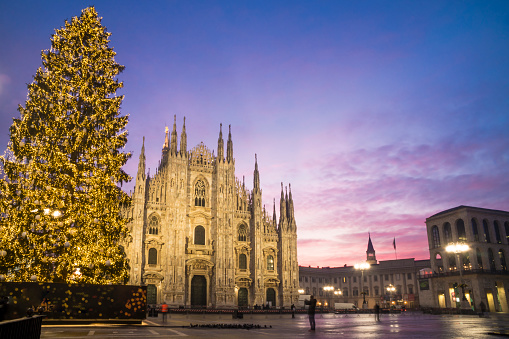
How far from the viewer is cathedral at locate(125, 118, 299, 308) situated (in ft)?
151

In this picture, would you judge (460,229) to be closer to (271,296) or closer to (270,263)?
(270,263)

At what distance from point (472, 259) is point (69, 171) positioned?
55.4 meters

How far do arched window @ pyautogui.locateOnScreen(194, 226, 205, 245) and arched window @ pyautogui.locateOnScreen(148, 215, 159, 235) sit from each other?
517 cm

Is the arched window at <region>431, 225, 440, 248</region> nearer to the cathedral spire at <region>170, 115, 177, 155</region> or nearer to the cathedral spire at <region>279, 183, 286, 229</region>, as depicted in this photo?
the cathedral spire at <region>279, 183, 286, 229</region>

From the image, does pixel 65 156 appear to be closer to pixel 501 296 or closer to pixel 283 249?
pixel 283 249

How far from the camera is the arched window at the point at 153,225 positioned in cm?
4695

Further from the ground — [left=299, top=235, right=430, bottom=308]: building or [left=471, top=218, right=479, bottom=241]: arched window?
[left=471, top=218, right=479, bottom=241]: arched window

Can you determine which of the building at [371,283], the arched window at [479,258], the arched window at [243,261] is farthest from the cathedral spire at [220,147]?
the building at [371,283]

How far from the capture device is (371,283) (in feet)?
297

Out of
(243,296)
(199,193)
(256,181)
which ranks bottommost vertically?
(243,296)

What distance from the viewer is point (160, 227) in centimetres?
4734

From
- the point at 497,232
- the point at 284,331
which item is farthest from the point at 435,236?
the point at 284,331

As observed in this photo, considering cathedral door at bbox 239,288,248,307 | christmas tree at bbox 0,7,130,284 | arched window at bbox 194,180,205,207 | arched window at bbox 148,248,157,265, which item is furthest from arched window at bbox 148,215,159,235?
christmas tree at bbox 0,7,130,284

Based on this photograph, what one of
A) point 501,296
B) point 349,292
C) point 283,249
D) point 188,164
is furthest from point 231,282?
point 349,292
